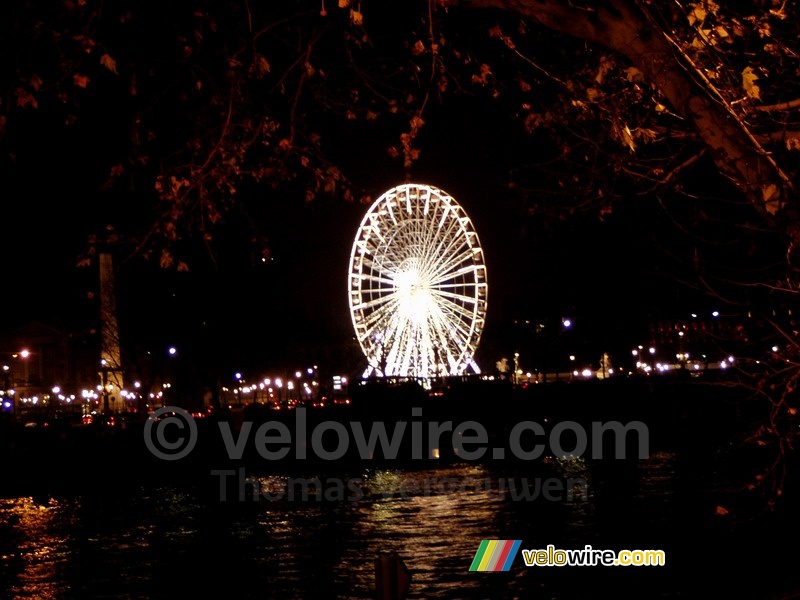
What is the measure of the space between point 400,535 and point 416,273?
69.1 ft

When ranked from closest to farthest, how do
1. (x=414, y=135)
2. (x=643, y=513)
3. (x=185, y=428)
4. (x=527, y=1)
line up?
(x=527, y=1), (x=414, y=135), (x=643, y=513), (x=185, y=428)

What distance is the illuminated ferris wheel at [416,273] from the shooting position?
1410 inches

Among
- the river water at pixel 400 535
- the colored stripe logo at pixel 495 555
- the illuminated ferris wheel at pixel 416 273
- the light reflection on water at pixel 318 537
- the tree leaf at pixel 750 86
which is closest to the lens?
the tree leaf at pixel 750 86

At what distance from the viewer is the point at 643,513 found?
1720 cm

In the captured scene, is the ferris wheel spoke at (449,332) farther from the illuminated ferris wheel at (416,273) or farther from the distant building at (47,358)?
the distant building at (47,358)

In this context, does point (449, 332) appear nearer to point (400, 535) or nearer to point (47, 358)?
point (400, 535)

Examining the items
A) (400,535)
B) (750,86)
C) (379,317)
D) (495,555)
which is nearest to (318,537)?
(400,535)

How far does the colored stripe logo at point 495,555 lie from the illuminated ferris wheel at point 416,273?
70.1 ft

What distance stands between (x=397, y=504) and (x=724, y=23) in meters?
14.8

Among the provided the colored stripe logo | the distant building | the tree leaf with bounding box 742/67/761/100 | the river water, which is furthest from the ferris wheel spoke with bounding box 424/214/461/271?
the distant building

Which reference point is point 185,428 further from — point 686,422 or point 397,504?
point 686,422

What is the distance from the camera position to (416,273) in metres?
36.4

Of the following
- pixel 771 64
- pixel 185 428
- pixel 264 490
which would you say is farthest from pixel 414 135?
pixel 185 428

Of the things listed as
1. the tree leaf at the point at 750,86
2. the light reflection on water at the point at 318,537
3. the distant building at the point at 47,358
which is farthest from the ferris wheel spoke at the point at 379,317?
the distant building at the point at 47,358
